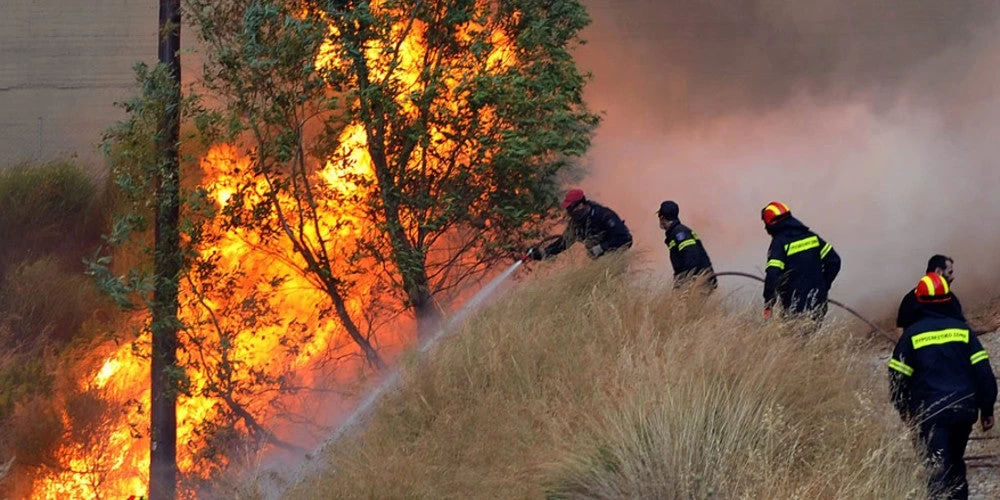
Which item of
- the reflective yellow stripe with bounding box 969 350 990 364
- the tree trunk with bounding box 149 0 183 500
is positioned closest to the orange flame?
the tree trunk with bounding box 149 0 183 500

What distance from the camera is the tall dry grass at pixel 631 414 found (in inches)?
230

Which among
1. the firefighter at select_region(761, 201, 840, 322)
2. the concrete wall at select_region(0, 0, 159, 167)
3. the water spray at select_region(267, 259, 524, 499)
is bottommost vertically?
the firefighter at select_region(761, 201, 840, 322)

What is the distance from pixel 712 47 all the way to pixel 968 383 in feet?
41.8

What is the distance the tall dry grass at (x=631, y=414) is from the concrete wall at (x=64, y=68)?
12144 millimetres

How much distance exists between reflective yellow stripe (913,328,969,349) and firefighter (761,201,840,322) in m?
1.96

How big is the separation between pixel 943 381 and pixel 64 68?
16.5 meters

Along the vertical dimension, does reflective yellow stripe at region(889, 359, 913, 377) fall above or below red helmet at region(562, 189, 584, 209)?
below

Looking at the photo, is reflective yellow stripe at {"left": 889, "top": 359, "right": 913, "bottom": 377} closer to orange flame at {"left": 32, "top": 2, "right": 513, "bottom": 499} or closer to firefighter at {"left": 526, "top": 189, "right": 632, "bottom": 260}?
firefighter at {"left": 526, "top": 189, "right": 632, "bottom": 260}

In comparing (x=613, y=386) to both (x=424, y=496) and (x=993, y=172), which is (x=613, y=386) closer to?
(x=424, y=496)

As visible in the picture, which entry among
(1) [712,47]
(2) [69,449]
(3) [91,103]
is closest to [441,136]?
(2) [69,449]

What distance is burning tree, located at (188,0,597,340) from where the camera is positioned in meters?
10.8

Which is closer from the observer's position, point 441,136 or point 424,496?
point 424,496

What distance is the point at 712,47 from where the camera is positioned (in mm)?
18250

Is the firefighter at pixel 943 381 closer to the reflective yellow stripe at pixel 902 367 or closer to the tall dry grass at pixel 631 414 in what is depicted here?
the reflective yellow stripe at pixel 902 367
